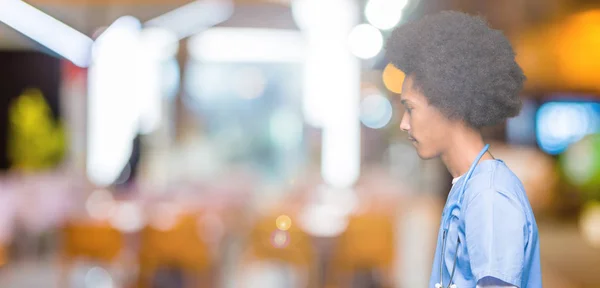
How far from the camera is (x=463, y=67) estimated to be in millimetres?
1363

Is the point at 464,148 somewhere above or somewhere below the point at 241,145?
below

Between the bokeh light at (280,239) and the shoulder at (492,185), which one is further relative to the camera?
the bokeh light at (280,239)

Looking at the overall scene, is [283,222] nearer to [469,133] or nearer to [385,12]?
[385,12]

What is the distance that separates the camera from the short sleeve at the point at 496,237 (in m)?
1.30

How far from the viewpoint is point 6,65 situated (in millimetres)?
11164

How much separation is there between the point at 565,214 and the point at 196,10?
20.0 feet

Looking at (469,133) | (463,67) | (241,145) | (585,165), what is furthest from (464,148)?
(241,145)

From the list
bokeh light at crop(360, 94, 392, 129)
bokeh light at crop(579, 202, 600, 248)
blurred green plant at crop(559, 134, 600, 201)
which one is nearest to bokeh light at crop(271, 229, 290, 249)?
bokeh light at crop(579, 202, 600, 248)

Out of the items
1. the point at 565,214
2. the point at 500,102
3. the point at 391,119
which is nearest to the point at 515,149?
the point at 565,214

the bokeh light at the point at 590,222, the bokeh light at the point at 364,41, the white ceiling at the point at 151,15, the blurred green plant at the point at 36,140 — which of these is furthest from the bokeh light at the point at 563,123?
the blurred green plant at the point at 36,140

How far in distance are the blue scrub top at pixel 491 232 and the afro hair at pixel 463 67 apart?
3.9 inches

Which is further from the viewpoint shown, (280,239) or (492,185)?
(280,239)

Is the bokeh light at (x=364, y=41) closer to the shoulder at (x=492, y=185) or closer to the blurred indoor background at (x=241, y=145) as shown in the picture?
the blurred indoor background at (x=241, y=145)

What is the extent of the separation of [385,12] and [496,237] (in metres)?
3.44
